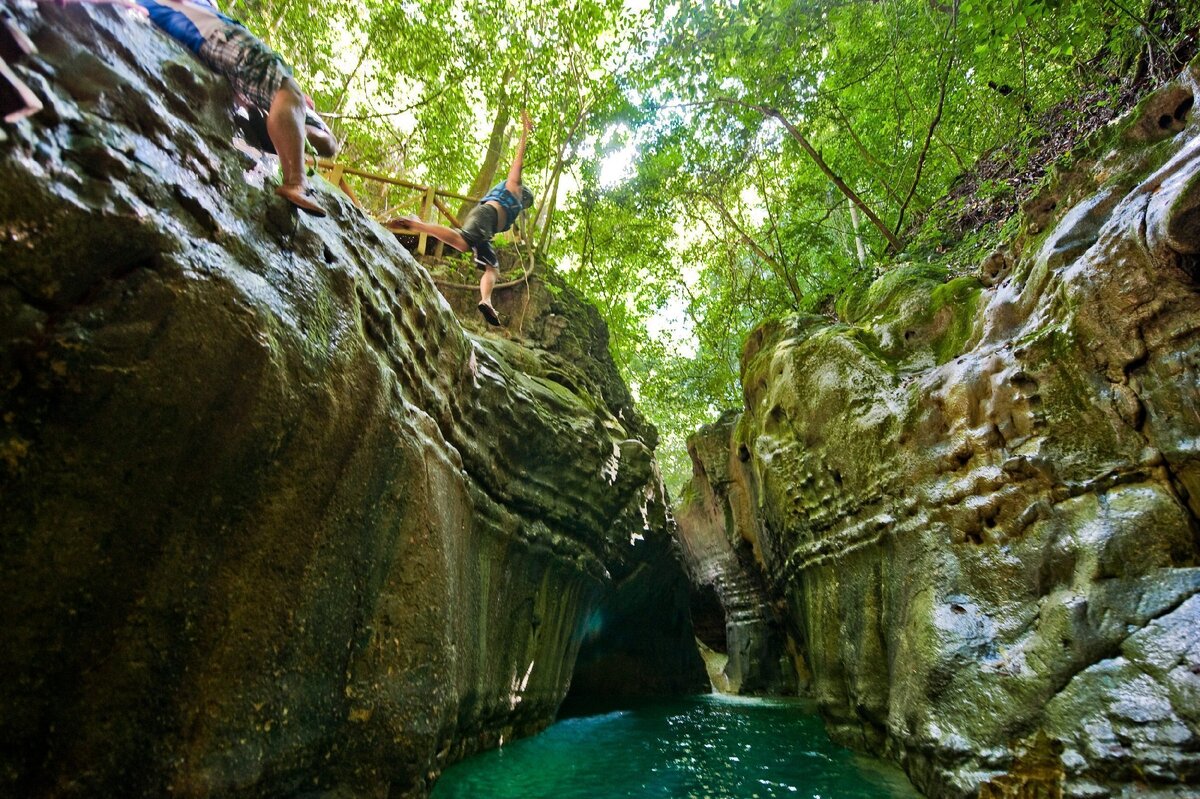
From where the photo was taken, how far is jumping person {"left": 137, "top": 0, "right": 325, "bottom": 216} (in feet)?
9.84

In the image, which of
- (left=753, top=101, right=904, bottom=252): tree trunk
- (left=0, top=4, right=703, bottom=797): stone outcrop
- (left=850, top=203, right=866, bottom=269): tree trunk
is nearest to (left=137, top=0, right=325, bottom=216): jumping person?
(left=0, top=4, right=703, bottom=797): stone outcrop

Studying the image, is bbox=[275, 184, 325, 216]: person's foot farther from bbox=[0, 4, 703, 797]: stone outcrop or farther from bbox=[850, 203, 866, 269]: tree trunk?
bbox=[850, 203, 866, 269]: tree trunk

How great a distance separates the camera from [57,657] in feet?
7.44

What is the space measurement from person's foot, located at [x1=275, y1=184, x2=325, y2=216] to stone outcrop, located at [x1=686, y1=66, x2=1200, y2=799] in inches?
216

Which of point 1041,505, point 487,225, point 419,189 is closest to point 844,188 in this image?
point 487,225

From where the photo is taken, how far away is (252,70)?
3090 millimetres

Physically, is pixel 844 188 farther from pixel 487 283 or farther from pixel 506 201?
pixel 487 283

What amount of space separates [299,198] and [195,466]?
4.98 feet

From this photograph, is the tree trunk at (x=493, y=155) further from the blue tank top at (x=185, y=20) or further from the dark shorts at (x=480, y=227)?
the blue tank top at (x=185, y=20)

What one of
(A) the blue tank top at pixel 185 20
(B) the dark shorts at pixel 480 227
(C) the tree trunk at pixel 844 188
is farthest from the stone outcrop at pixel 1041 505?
(A) the blue tank top at pixel 185 20

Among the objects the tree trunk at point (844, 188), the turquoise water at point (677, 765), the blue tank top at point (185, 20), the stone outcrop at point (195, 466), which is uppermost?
the tree trunk at point (844, 188)

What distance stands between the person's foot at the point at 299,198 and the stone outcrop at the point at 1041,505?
18.0ft

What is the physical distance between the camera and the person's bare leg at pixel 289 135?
3.13 meters

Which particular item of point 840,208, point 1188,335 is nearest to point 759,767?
point 1188,335
